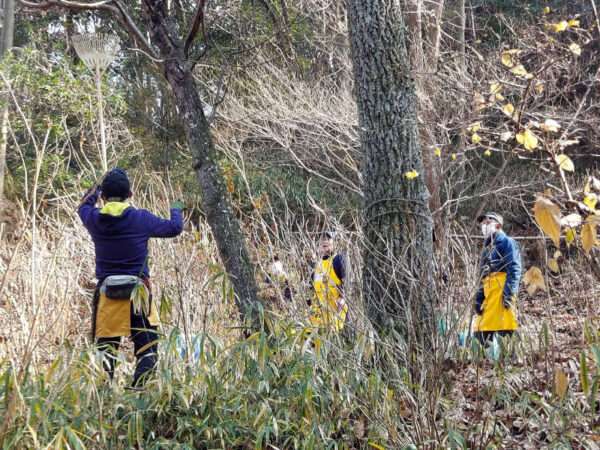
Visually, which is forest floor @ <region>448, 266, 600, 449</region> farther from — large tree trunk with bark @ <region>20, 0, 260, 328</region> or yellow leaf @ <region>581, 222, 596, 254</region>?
large tree trunk with bark @ <region>20, 0, 260, 328</region>

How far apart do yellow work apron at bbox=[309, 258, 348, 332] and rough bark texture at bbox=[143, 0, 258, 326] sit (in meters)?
0.88

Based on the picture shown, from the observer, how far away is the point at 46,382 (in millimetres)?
3256

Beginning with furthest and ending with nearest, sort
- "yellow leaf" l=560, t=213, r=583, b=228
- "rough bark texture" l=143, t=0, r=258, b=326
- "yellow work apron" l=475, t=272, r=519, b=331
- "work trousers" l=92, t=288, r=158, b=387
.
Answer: "yellow work apron" l=475, t=272, r=519, b=331, "rough bark texture" l=143, t=0, r=258, b=326, "work trousers" l=92, t=288, r=158, b=387, "yellow leaf" l=560, t=213, r=583, b=228

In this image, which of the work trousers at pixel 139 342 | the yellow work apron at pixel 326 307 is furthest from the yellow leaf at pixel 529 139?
the work trousers at pixel 139 342

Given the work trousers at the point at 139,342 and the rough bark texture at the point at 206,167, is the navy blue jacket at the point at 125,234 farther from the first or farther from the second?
the rough bark texture at the point at 206,167

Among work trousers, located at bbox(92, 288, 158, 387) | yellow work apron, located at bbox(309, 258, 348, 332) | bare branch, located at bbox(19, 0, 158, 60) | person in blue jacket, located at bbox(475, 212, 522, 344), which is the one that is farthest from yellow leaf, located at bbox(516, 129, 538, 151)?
bare branch, located at bbox(19, 0, 158, 60)

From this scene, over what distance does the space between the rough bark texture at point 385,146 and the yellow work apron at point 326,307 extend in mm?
191

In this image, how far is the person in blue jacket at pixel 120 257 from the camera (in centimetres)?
412

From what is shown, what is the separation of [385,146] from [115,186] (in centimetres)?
170

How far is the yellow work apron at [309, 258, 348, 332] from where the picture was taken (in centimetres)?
362

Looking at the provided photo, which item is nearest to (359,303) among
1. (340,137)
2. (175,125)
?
(340,137)

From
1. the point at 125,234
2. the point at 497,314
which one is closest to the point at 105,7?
the point at 125,234

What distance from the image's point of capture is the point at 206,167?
4871 millimetres

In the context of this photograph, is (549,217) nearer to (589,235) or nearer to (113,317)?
(589,235)
